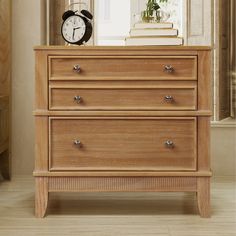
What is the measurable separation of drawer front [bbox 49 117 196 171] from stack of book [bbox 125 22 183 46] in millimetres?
414

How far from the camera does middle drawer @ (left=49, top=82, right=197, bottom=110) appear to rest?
2527 mm

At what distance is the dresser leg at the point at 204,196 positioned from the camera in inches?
99.7

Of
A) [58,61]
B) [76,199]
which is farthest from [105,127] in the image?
[76,199]

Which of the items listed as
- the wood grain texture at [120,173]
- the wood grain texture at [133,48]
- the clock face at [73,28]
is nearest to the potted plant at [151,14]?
the clock face at [73,28]

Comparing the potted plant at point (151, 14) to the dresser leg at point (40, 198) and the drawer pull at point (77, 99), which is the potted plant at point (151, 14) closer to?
the drawer pull at point (77, 99)

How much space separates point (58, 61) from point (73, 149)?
1.32 feet

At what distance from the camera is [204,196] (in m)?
2.54

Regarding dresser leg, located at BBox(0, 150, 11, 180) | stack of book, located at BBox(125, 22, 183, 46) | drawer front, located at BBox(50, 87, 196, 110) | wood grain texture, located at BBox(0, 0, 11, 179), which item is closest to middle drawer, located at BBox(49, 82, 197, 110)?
drawer front, located at BBox(50, 87, 196, 110)

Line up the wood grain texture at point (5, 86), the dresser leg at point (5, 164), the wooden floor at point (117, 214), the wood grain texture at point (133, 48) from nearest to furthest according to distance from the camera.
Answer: the wooden floor at point (117, 214), the wood grain texture at point (133, 48), the wood grain texture at point (5, 86), the dresser leg at point (5, 164)

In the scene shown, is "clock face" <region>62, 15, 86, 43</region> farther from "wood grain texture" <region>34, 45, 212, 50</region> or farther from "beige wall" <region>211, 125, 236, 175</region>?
"beige wall" <region>211, 125, 236, 175</region>

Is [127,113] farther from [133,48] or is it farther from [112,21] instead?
[112,21]

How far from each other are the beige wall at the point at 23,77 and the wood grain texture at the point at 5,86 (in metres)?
0.09

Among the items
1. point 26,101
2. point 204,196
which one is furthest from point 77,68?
point 26,101

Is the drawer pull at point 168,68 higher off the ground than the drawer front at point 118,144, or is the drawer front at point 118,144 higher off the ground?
the drawer pull at point 168,68
